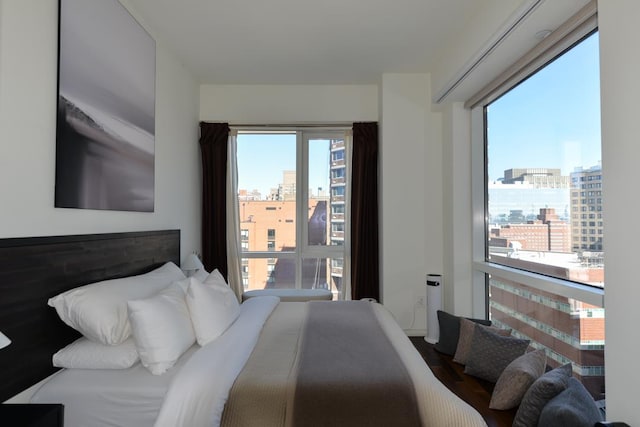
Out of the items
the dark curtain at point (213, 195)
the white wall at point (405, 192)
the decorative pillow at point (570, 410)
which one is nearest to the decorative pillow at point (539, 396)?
the decorative pillow at point (570, 410)

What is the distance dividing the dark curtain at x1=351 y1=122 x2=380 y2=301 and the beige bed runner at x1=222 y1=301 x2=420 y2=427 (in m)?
1.95

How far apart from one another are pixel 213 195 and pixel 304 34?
199 centimetres

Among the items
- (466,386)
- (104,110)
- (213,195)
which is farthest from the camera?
(213,195)

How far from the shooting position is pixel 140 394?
1480mm

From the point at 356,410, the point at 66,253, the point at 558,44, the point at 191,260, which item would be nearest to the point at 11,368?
the point at 66,253

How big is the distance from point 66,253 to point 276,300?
5.17 ft

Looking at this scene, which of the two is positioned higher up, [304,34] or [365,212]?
[304,34]

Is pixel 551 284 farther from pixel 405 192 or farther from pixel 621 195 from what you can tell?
pixel 405 192

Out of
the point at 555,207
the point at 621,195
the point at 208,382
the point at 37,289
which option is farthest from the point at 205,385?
the point at 555,207

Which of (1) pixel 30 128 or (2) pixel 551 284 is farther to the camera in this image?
(2) pixel 551 284

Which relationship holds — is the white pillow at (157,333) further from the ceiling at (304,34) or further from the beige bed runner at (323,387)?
the ceiling at (304,34)

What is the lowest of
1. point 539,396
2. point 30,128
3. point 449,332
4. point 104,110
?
point 449,332

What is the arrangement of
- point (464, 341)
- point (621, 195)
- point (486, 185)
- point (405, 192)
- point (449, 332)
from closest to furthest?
1. point (621, 195)
2. point (464, 341)
3. point (449, 332)
4. point (486, 185)
5. point (405, 192)

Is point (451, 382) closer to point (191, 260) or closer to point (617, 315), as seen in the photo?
point (617, 315)
